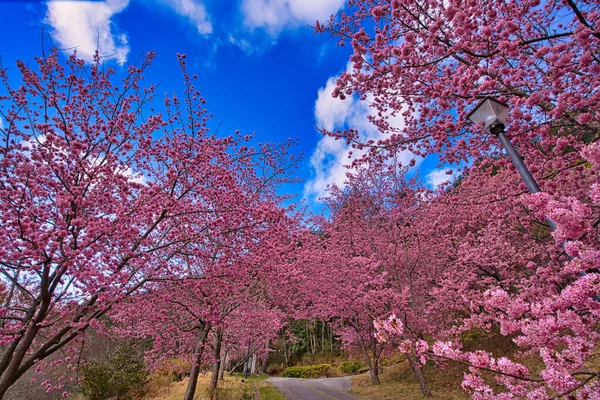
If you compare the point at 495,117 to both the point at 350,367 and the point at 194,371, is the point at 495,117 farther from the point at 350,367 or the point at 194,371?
the point at 350,367

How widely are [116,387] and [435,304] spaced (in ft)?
46.2

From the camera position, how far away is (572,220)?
97.8 inches


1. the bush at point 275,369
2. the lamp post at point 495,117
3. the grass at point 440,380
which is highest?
the lamp post at point 495,117

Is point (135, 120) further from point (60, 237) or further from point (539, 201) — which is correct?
point (539, 201)

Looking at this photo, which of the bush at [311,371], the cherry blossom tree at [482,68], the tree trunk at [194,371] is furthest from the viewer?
the bush at [311,371]

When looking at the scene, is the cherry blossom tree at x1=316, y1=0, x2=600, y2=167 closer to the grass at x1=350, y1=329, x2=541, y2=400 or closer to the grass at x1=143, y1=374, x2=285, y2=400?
the grass at x1=350, y1=329, x2=541, y2=400

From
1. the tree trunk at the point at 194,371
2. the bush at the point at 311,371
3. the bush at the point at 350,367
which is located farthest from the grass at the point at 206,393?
the bush at the point at 311,371

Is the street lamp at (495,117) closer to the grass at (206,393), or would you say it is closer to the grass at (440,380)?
the grass at (440,380)

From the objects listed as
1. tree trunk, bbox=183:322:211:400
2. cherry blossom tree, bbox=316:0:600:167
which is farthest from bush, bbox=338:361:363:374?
cherry blossom tree, bbox=316:0:600:167

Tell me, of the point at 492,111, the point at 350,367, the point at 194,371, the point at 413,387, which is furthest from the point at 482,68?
the point at 350,367

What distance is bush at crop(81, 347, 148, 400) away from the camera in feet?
41.7

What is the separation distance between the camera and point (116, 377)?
13.2 metres

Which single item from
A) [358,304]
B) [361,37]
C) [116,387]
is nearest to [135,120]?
[361,37]

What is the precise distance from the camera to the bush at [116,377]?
12.7 m
